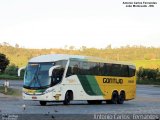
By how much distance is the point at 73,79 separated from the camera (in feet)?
110

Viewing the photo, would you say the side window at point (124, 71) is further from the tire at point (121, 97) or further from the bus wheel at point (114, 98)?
the bus wheel at point (114, 98)

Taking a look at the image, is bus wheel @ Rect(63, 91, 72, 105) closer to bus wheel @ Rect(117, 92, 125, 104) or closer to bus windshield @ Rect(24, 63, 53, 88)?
bus windshield @ Rect(24, 63, 53, 88)

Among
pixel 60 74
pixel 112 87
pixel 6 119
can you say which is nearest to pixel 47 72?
pixel 60 74

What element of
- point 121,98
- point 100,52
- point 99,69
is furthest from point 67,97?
point 100,52

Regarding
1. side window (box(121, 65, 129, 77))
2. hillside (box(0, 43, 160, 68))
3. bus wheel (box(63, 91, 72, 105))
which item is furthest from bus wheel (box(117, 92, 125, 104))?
hillside (box(0, 43, 160, 68))

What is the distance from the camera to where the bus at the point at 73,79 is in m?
32.1

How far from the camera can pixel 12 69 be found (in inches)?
3969

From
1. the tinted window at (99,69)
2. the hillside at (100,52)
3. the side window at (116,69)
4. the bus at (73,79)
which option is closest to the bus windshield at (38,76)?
the bus at (73,79)

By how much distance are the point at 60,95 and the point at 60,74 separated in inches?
49.7

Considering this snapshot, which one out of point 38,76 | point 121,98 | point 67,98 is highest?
point 38,76

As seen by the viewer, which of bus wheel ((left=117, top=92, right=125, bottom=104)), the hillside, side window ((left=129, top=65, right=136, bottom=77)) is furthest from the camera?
the hillside

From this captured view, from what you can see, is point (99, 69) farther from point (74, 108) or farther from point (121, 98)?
point (74, 108)

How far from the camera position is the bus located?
32125mm

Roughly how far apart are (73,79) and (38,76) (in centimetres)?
234
